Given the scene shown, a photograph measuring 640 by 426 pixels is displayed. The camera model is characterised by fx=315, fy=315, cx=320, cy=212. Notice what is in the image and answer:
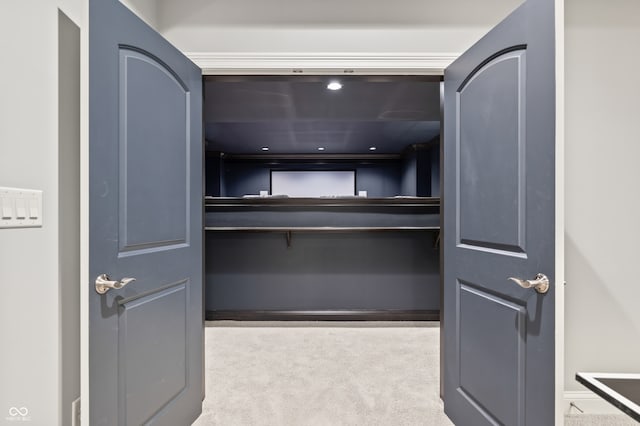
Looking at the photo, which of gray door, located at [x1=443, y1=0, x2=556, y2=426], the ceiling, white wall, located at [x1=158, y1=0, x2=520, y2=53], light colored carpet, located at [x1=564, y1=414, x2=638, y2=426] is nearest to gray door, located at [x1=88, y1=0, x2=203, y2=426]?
white wall, located at [x1=158, y1=0, x2=520, y2=53]

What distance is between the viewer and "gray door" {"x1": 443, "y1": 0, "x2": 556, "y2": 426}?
1.12m

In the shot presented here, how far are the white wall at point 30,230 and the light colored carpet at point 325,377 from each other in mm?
862

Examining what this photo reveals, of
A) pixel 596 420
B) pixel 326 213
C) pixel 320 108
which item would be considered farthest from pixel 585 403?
pixel 320 108

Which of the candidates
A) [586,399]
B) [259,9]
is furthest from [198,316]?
[586,399]

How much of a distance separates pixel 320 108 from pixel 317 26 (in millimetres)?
2233

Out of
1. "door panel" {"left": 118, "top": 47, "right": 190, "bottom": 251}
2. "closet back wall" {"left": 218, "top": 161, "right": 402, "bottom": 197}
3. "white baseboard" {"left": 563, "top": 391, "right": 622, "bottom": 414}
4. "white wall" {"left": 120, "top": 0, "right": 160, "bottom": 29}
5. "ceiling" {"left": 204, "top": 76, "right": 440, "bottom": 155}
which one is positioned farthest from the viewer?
"closet back wall" {"left": 218, "top": 161, "right": 402, "bottom": 197}

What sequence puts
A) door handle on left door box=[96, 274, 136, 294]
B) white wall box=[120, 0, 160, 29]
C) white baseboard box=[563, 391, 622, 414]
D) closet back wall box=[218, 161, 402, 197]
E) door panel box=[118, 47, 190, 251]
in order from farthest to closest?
closet back wall box=[218, 161, 402, 197]
white baseboard box=[563, 391, 622, 414]
white wall box=[120, 0, 160, 29]
door panel box=[118, 47, 190, 251]
door handle on left door box=[96, 274, 136, 294]

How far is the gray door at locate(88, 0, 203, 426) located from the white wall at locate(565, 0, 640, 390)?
6.56 feet

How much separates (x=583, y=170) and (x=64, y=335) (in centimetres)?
253

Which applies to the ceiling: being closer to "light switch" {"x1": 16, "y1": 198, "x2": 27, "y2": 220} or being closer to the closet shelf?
the closet shelf

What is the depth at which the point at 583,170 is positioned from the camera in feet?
5.55

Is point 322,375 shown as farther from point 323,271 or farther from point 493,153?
point 493,153
